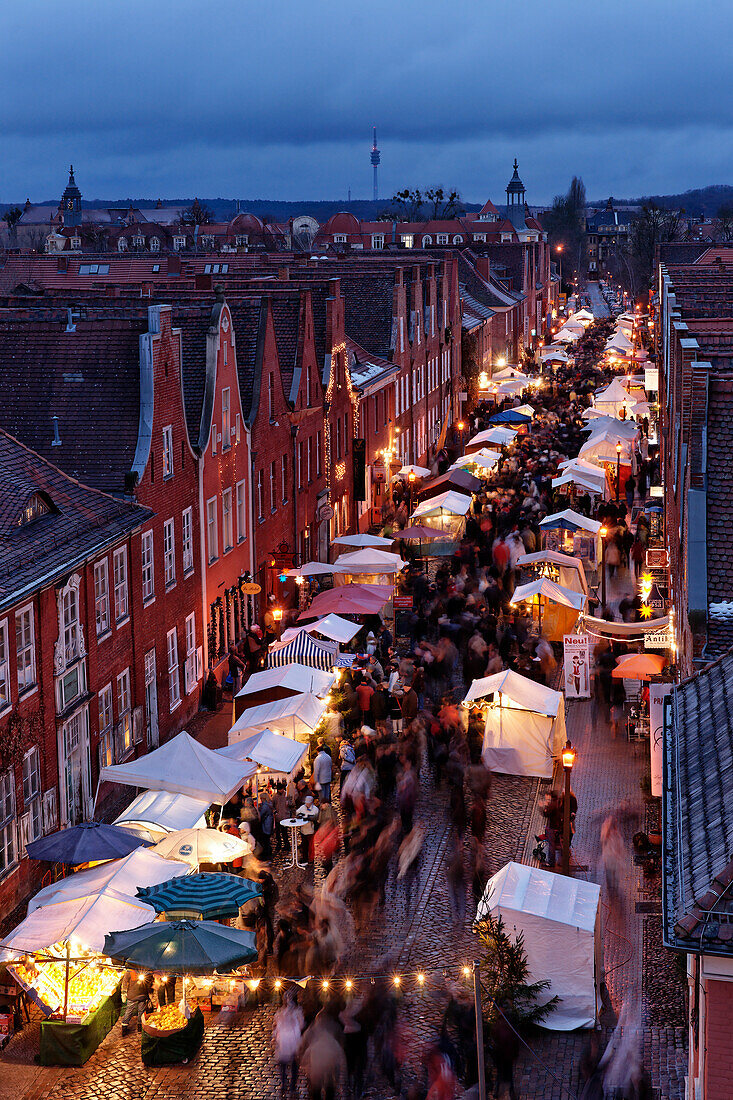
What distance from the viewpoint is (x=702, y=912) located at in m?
9.16

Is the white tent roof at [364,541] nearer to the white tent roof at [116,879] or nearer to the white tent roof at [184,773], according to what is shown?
the white tent roof at [184,773]

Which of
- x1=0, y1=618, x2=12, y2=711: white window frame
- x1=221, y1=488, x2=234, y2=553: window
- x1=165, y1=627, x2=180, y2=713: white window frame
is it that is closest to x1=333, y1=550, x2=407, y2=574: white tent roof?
x1=221, y1=488, x2=234, y2=553: window

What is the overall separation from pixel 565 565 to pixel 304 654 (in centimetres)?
983

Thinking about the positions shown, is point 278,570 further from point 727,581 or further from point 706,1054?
point 706,1054

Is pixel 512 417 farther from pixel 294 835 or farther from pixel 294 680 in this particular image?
pixel 294 835

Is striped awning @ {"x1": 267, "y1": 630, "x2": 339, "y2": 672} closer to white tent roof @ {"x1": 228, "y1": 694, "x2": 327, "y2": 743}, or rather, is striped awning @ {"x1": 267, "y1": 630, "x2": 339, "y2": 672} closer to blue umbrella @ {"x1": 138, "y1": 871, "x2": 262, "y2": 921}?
white tent roof @ {"x1": 228, "y1": 694, "x2": 327, "y2": 743}

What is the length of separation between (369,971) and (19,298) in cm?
2414

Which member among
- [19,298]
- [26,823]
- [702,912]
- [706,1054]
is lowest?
[26,823]

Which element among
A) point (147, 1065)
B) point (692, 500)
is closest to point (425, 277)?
point (692, 500)

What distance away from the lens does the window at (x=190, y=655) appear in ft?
91.8

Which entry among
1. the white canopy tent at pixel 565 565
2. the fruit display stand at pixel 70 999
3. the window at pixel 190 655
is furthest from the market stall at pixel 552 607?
the fruit display stand at pixel 70 999

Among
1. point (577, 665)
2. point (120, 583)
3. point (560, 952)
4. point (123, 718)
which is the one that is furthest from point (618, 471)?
point (560, 952)

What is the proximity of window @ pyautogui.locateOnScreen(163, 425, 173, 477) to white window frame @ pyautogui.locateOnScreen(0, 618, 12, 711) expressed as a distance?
846cm

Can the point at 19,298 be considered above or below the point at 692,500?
above
